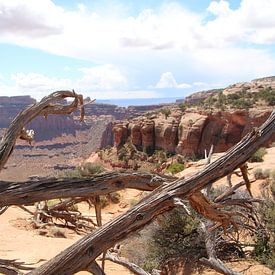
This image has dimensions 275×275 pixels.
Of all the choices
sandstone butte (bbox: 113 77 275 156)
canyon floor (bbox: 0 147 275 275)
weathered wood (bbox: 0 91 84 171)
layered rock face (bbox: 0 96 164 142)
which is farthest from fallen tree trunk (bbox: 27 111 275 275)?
layered rock face (bbox: 0 96 164 142)

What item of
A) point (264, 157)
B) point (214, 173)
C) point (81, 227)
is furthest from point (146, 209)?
point (264, 157)

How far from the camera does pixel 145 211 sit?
9.34 ft

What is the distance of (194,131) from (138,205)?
40.5m

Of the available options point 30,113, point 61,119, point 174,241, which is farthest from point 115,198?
point 61,119

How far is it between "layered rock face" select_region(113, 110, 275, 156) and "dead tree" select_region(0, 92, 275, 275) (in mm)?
36081

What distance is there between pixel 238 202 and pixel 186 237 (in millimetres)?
4922

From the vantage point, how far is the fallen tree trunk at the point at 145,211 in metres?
2.67

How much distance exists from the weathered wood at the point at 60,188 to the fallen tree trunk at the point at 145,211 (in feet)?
0.83

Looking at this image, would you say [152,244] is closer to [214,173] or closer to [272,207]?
[272,207]

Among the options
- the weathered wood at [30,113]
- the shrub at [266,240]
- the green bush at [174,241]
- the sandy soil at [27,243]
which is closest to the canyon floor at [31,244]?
the sandy soil at [27,243]

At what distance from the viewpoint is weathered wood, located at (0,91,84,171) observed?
3.67 m

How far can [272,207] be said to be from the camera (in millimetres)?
9219

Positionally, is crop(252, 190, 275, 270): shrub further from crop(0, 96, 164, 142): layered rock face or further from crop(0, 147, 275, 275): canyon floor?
crop(0, 96, 164, 142): layered rock face

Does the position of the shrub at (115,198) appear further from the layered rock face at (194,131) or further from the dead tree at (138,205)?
the layered rock face at (194,131)
